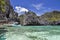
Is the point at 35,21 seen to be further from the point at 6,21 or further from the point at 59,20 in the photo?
the point at 6,21

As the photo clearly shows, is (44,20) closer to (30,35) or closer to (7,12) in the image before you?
(7,12)

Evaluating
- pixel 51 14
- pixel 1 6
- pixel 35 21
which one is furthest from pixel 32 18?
pixel 1 6

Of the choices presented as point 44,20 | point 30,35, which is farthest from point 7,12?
point 30,35

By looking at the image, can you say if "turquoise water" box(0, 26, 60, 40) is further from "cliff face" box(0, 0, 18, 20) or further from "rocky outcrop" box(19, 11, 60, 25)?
"rocky outcrop" box(19, 11, 60, 25)

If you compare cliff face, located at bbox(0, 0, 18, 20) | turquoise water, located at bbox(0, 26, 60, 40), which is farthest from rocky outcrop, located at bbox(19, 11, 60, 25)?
turquoise water, located at bbox(0, 26, 60, 40)

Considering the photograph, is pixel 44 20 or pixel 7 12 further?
pixel 44 20

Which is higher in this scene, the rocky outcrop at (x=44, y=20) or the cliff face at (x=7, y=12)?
the cliff face at (x=7, y=12)

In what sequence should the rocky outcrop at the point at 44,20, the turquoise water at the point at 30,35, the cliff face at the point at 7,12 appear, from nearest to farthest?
1. the turquoise water at the point at 30,35
2. the cliff face at the point at 7,12
3. the rocky outcrop at the point at 44,20

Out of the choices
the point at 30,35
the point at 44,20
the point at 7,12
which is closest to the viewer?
the point at 30,35

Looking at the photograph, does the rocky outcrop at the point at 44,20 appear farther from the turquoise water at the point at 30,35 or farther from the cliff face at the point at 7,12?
the turquoise water at the point at 30,35

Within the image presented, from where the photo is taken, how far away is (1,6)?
65.4 ft

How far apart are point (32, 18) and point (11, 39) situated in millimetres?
22606

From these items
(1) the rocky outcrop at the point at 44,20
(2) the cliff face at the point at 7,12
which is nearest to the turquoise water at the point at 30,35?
(2) the cliff face at the point at 7,12

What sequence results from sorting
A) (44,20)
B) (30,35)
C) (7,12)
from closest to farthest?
(30,35)
(7,12)
(44,20)
